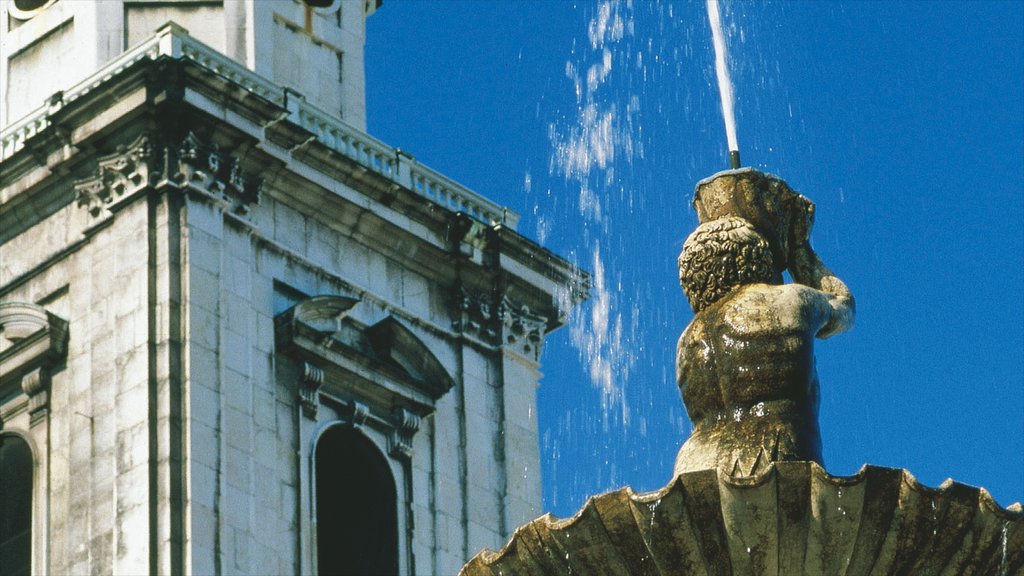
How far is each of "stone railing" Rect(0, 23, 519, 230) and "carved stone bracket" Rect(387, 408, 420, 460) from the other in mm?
2785

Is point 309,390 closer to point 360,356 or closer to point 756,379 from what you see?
point 360,356

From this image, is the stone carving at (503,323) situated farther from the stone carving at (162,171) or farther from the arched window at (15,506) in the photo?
Result: the arched window at (15,506)

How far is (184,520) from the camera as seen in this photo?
3594cm

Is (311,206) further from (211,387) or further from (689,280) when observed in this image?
(689,280)

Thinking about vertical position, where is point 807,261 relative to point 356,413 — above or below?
below

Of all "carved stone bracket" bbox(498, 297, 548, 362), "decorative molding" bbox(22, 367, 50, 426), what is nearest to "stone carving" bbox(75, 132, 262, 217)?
"decorative molding" bbox(22, 367, 50, 426)

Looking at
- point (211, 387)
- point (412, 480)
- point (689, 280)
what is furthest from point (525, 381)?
point (689, 280)

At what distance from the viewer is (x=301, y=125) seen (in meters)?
40.2

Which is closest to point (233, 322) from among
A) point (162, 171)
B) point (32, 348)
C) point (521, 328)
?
point (162, 171)

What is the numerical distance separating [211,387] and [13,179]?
14.1 feet

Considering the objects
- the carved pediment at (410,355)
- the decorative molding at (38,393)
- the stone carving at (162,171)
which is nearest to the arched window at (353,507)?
the carved pediment at (410,355)

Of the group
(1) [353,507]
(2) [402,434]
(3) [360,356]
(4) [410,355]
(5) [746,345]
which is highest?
(4) [410,355]

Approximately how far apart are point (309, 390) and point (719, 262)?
84.6 feet

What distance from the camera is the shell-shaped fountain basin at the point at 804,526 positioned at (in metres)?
12.1
